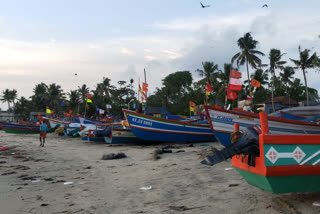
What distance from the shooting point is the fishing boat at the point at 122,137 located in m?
17.3

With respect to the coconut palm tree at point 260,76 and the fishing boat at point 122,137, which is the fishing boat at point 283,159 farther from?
the coconut palm tree at point 260,76

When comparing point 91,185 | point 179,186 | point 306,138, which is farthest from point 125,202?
point 306,138

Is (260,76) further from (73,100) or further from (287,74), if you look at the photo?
(73,100)

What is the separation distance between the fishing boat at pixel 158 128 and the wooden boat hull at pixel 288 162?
39.2 feet

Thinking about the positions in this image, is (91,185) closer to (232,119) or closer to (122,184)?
(122,184)

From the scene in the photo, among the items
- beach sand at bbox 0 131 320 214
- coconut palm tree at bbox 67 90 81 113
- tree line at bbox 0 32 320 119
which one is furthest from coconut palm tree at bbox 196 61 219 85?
beach sand at bbox 0 131 320 214

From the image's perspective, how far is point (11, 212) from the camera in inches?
193

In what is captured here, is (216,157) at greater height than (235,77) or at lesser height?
lesser

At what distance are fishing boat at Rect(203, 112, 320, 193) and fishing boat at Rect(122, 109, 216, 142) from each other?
1186 centimetres

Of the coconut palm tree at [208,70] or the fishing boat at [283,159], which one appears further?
the coconut palm tree at [208,70]

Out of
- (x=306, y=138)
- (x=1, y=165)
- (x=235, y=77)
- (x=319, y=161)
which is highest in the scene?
(x=235, y=77)

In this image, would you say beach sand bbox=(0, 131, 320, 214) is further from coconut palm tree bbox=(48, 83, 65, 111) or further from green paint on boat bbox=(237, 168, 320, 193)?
coconut palm tree bbox=(48, 83, 65, 111)

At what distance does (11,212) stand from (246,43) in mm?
43786

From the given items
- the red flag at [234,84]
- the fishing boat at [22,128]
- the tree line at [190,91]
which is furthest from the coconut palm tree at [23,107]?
the red flag at [234,84]
